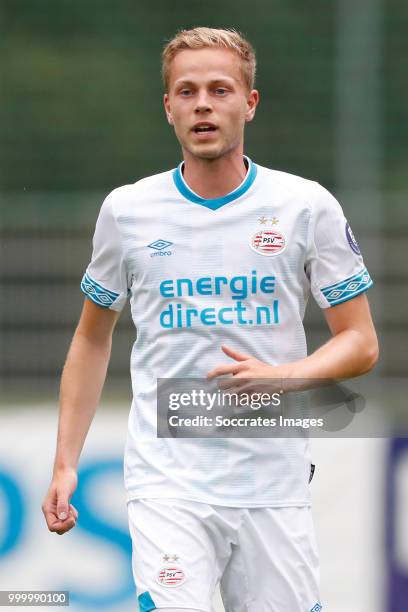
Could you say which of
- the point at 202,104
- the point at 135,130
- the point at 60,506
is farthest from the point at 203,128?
the point at 135,130

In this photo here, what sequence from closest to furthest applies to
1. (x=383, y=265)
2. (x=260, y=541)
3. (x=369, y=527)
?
(x=260, y=541) < (x=369, y=527) < (x=383, y=265)

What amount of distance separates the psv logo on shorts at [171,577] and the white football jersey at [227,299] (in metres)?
0.20

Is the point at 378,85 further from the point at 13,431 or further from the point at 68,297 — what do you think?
the point at 13,431

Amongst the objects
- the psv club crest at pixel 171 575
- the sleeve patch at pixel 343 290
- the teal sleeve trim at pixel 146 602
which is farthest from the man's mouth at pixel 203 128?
the teal sleeve trim at pixel 146 602

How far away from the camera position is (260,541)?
3.80 meters

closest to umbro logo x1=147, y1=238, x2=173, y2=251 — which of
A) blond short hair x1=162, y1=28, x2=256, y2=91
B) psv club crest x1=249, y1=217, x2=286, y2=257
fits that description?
psv club crest x1=249, y1=217, x2=286, y2=257

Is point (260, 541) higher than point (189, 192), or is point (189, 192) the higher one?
point (189, 192)

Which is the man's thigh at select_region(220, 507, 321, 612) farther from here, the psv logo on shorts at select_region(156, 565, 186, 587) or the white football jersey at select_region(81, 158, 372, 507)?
the psv logo on shorts at select_region(156, 565, 186, 587)

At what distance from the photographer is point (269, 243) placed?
3852mm

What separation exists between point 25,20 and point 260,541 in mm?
7293

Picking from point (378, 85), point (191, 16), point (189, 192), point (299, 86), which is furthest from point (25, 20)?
point (189, 192)

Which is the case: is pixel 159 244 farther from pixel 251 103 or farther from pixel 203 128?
pixel 251 103

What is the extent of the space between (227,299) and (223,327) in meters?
0.08

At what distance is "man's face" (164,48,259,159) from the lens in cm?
382
